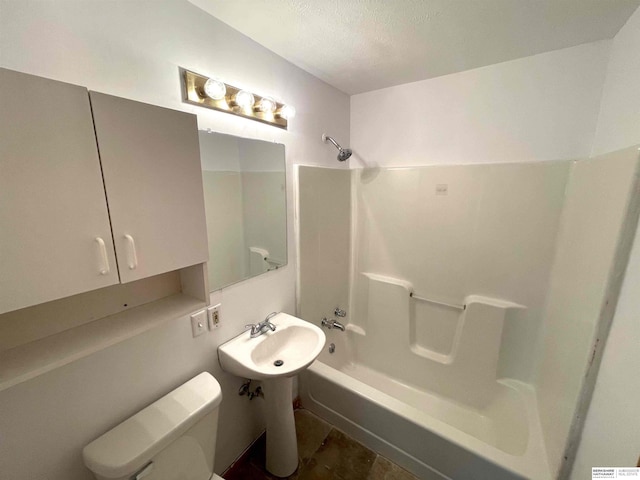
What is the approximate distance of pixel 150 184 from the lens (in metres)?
0.77

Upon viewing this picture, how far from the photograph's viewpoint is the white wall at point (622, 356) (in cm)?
78

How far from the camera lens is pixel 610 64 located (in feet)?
4.08

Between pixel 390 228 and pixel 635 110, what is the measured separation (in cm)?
129

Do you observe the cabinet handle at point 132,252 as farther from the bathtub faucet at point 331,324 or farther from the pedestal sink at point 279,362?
the bathtub faucet at point 331,324

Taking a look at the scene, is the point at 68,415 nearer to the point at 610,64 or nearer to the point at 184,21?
the point at 184,21

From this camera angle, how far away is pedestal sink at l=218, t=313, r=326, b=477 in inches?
49.3

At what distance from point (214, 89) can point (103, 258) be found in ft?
2.65

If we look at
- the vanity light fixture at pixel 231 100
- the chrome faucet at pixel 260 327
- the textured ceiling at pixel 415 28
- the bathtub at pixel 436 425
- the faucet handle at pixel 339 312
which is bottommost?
the bathtub at pixel 436 425

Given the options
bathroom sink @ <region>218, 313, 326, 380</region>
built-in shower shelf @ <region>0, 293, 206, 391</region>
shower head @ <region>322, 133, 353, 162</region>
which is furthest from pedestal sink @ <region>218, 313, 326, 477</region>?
shower head @ <region>322, 133, 353, 162</region>

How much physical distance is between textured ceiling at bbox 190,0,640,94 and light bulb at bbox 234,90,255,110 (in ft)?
0.95

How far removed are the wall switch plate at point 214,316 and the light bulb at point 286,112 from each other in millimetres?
1078

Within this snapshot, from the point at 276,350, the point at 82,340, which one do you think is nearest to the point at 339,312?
the point at 276,350

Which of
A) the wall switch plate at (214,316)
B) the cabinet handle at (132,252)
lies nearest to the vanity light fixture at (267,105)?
the cabinet handle at (132,252)

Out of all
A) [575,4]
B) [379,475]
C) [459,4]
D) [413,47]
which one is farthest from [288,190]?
[379,475]
